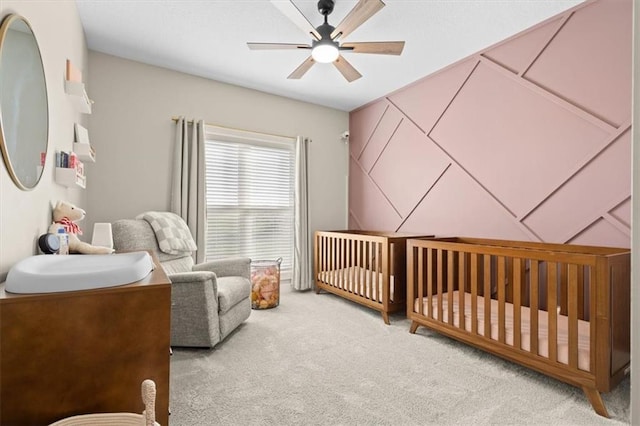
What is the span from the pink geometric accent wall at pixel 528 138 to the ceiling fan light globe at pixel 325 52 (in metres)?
1.41

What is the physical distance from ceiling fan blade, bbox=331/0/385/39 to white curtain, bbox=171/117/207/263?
1.80 metres

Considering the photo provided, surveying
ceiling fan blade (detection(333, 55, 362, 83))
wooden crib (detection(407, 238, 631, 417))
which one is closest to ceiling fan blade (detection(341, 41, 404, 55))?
ceiling fan blade (detection(333, 55, 362, 83))

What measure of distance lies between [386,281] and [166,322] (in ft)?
6.79

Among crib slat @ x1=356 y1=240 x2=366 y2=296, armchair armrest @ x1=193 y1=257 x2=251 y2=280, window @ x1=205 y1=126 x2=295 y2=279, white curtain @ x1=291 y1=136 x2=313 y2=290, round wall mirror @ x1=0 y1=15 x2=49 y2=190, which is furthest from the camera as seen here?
white curtain @ x1=291 y1=136 x2=313 y2=290

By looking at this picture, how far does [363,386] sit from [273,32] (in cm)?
262

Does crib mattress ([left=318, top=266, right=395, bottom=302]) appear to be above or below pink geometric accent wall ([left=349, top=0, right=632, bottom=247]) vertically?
below

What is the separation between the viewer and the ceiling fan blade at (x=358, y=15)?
1771mm

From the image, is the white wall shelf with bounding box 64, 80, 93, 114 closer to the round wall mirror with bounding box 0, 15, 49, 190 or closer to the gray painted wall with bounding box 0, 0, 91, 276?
the gray painted wall with bounding box 0, 0, 91, 276

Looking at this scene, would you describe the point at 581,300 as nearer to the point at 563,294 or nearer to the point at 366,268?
the point at 563,294

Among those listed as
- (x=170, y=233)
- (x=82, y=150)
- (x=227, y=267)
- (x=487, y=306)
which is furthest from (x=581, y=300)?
(x=82, y=150)

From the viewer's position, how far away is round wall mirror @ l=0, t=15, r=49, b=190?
3.60ft

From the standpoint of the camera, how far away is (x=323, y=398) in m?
1.64

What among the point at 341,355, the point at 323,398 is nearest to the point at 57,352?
the point at 323,398

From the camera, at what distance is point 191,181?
3.18 m
